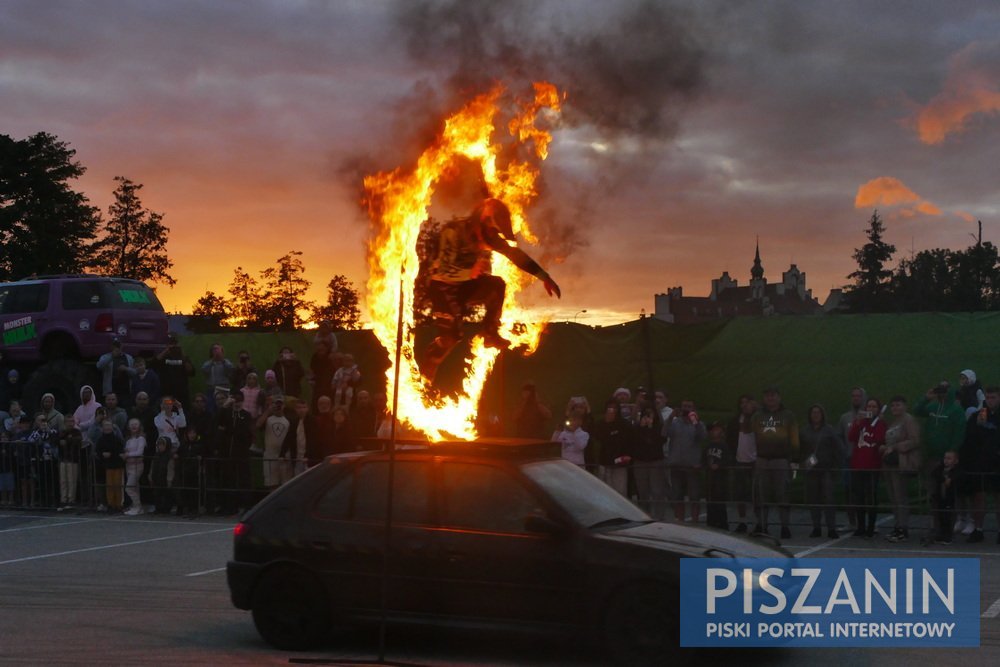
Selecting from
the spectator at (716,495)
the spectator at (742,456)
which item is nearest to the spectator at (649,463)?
the spectator at (716,495)

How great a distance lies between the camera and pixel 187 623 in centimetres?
1015

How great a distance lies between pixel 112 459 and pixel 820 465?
1076cm

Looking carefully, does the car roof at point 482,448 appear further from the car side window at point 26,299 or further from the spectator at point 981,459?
the car side window at point 26,299

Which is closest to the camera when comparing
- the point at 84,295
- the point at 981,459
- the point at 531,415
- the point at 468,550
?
the point at 468,550

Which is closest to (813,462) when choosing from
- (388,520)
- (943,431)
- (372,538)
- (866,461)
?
(866,461)

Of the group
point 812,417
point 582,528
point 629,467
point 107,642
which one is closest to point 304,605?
point 107,642

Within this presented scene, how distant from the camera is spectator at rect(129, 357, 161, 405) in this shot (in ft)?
70.1

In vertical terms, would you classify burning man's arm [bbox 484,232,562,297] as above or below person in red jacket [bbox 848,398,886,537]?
above

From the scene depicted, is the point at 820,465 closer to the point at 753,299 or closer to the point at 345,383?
the point at 345,383

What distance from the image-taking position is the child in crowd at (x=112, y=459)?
19812 mm

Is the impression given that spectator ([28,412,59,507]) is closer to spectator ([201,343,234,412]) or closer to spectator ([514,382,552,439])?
spectator ([201,343,234,412])

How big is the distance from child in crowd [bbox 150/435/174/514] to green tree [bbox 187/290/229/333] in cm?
4645

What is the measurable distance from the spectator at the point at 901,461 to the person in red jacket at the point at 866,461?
0.13 metres

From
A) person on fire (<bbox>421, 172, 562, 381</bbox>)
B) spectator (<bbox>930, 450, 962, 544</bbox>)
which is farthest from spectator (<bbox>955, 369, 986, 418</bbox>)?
person on fire (<bbox>421, 172, 562, 381</bbox>)
